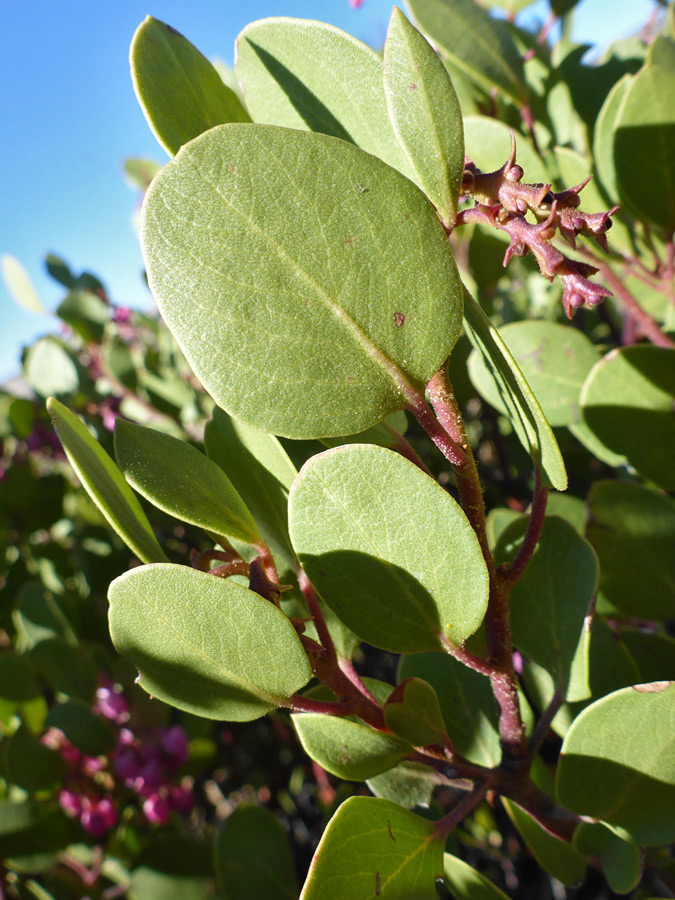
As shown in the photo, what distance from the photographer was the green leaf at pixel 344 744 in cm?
48

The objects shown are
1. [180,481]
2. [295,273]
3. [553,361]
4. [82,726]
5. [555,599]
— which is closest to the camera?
[295,273]

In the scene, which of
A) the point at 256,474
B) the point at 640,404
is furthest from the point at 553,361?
the point at 256,474

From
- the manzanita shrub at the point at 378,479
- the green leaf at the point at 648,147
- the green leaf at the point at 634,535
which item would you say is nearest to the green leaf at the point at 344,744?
the manzanita shrub at the point at 378,479

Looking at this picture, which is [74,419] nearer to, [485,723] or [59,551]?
[485,723]

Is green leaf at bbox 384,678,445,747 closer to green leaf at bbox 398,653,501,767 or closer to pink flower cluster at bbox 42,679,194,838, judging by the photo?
green leaf at bbox 398,653,501,767

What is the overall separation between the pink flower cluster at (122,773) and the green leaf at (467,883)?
2.42 ft

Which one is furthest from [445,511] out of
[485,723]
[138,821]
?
[138,821]

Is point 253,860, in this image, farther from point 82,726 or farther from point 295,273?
point 295,273

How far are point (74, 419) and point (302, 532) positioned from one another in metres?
0.20

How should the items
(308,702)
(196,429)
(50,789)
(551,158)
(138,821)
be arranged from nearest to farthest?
(308,702), (551,158), (50,789), (138,821), (196,429)

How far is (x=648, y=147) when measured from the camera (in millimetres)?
774

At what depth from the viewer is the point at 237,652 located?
0.46 metres

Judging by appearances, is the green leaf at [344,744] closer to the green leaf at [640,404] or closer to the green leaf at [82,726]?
the green leaf at [640,404]

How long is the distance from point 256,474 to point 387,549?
6.3 inches
